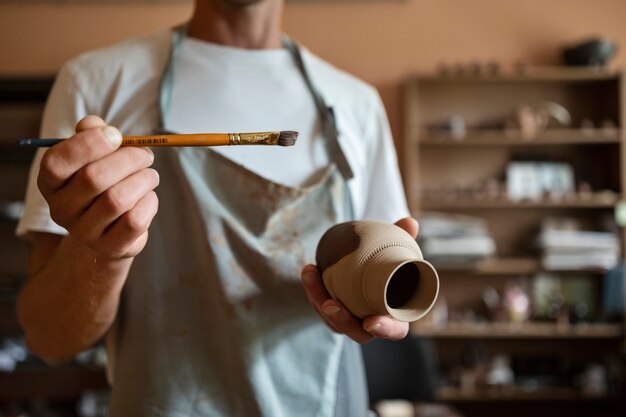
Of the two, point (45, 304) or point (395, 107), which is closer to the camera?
point (45, 304)

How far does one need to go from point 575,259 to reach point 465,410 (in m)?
1.11

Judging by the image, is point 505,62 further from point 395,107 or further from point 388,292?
point 388,292

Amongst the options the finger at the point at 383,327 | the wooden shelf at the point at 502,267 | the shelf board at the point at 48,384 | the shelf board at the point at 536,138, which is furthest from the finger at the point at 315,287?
the shelf board at the point at 48,384

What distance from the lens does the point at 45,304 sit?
969 millimetres

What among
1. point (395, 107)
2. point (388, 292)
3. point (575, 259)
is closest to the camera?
point (388, 292)

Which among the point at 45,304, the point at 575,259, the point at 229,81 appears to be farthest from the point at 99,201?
the point at 575,259

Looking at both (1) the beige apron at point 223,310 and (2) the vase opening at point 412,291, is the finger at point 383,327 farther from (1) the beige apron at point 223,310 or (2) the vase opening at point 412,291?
(1) the beige apron at point 223,310

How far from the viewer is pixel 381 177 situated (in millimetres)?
1276

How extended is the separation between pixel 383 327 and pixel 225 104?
49 centimetres

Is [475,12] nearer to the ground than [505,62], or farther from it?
farther from it

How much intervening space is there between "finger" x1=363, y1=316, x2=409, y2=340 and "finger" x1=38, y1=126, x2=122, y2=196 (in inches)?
14.7

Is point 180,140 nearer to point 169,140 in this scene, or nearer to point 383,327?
point 169,140

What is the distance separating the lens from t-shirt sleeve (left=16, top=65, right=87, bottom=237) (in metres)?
0.99

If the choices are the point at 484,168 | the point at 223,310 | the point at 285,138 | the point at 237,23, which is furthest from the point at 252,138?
the point at 484,168
